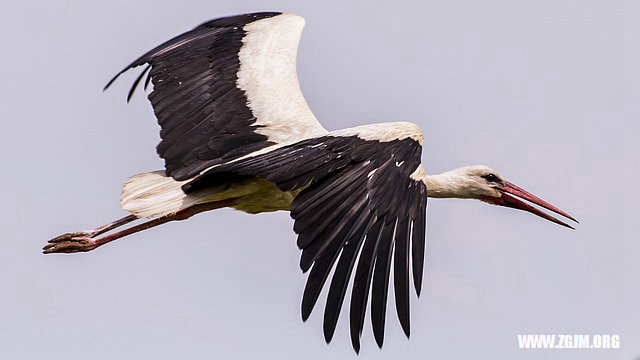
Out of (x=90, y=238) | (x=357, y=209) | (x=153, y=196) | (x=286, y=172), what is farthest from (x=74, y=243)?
(x=357, y=209)

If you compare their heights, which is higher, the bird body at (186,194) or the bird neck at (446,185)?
the bird neck at (446,185)

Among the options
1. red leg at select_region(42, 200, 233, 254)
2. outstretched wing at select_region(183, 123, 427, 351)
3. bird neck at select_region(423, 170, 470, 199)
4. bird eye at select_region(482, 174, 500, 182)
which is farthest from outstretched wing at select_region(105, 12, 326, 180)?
bird eye at select_region(482, 174, 500, 182)

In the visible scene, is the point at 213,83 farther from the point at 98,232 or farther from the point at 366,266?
the point at 366,266

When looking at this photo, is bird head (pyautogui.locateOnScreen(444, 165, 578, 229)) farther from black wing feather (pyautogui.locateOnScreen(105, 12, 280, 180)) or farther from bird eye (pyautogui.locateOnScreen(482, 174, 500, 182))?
black wing feather (pyautogui.locateOnScreen(105, 12, 280, 180))

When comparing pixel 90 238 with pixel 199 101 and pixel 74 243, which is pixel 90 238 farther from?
pixel 199 101

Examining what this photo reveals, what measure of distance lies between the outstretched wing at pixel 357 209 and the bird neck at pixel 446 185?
5.29ft

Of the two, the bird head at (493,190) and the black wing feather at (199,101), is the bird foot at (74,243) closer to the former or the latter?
the black wing feather at (199,101)

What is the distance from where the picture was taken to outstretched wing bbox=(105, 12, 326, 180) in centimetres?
1056

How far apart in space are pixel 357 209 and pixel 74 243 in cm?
305

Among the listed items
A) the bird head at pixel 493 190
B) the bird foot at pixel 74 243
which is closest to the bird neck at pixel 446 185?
the bird head at pixel 493 190

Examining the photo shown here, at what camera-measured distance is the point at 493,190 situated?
11.5 m

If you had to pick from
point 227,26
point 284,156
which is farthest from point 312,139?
point 227,26

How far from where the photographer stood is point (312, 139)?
9.69 m

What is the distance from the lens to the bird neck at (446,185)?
11.1 m
